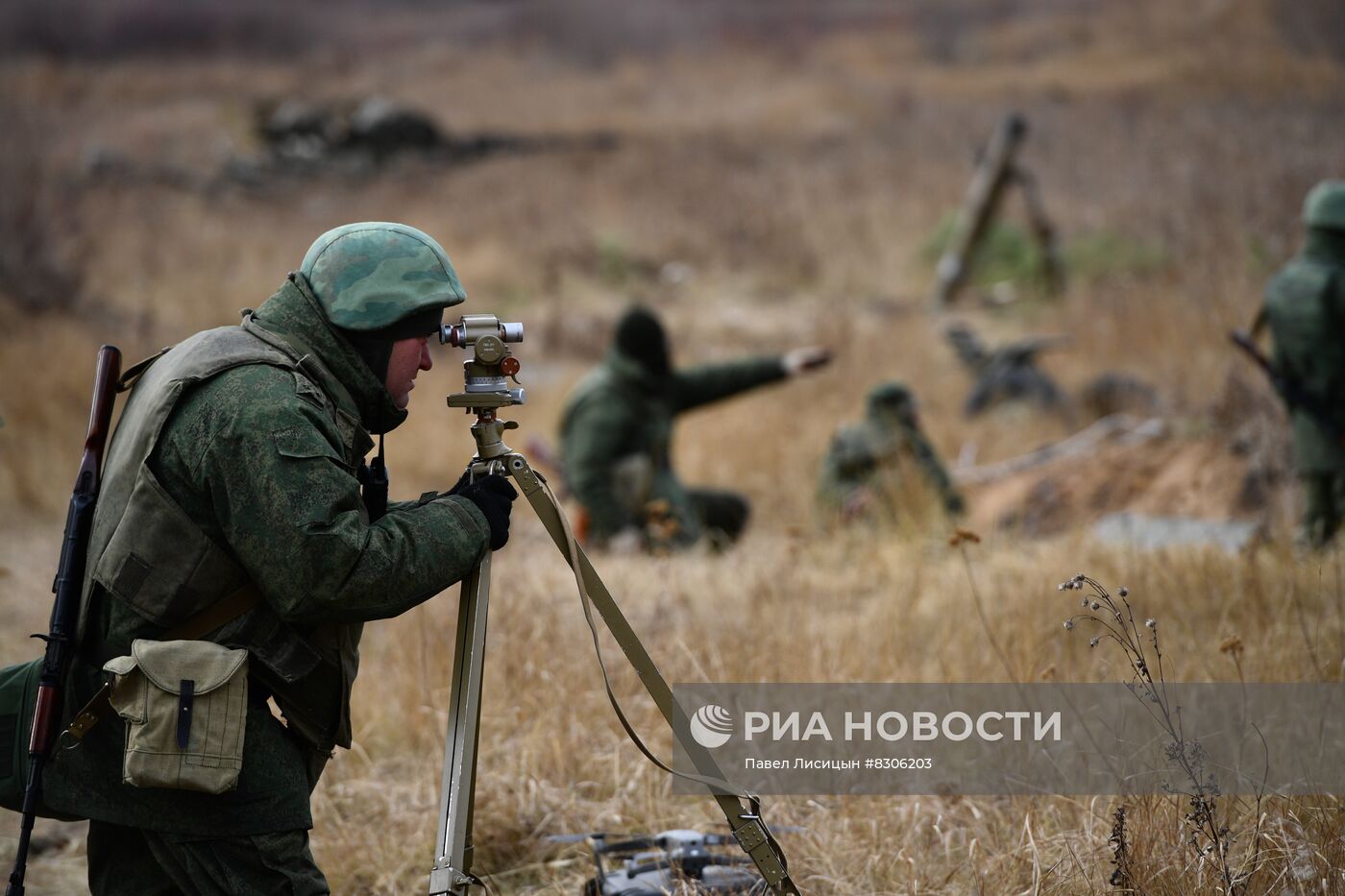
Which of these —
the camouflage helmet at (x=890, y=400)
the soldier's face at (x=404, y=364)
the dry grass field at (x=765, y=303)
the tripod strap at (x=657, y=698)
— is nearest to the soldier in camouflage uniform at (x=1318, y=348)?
the dry grass field at (x=765, y=303)

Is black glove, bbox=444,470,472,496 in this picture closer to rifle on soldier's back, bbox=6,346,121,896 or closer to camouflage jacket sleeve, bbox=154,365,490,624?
camouflage jacket sleeve, bbox=154,365,490,624

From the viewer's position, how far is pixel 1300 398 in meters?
6.24

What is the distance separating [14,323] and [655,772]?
9.58 metres

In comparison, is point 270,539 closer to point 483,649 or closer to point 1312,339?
point 483,649

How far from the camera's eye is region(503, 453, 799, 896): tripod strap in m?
2.69

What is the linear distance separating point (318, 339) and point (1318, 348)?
5.18 m

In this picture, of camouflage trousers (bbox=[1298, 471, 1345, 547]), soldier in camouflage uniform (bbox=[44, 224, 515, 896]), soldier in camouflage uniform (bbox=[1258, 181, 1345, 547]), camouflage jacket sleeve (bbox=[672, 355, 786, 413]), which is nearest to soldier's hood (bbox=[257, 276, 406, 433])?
soldier in camouflage uniform (bbox=[44, 224, 515, 896])

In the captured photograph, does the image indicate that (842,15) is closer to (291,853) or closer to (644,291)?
(644,291)

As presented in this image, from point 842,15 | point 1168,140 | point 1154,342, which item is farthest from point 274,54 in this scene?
point 1154,342

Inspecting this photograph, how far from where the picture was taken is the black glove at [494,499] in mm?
2627

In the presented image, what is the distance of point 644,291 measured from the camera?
1842cm

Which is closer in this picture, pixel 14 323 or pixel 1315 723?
pixel 1315 723

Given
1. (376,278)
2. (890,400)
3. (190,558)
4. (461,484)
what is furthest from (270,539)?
(890,400)

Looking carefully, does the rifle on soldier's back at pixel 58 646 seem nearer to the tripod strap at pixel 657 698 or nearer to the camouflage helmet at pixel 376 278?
the camouflage helmet at pixel 376 278
